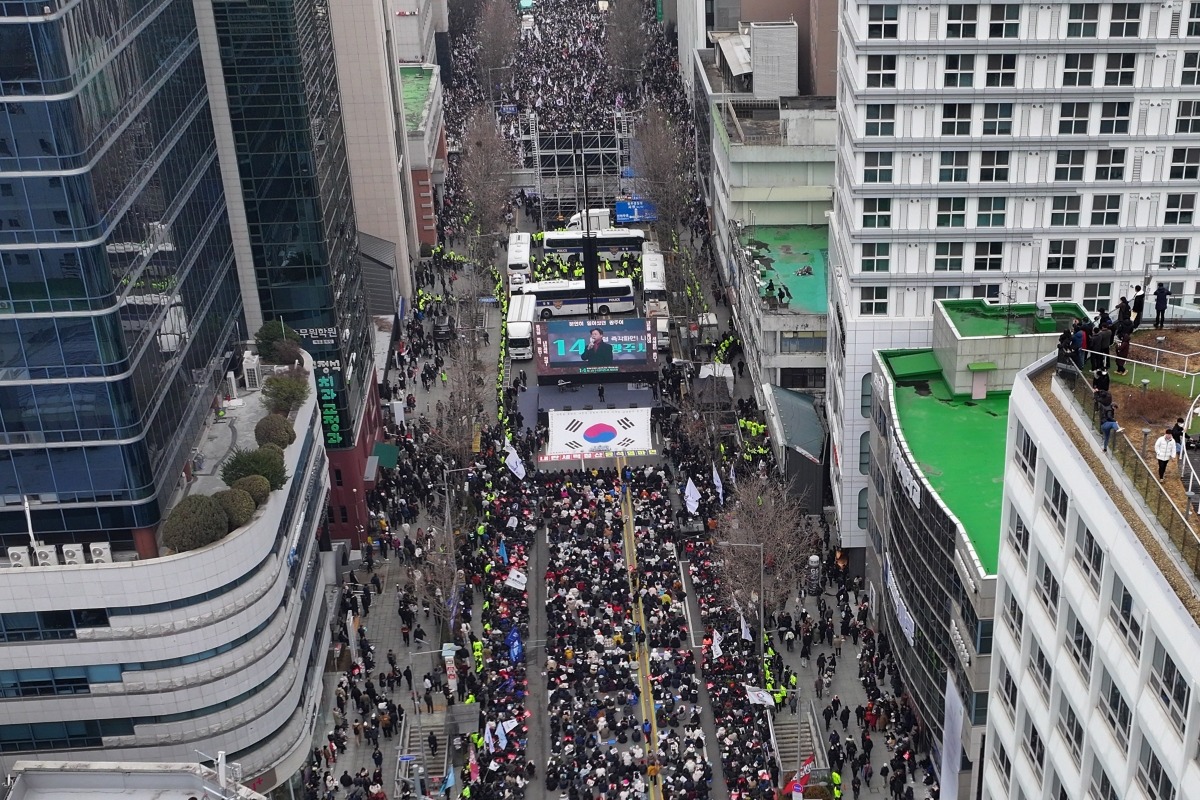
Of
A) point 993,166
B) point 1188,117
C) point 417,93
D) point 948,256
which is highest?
point 1188,117

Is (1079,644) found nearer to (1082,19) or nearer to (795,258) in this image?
(1082,19)

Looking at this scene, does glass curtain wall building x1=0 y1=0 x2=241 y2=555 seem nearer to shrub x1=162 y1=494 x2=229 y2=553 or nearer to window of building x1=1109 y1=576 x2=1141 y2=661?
shrub x1=162 y1=494 x2=229 y2=553

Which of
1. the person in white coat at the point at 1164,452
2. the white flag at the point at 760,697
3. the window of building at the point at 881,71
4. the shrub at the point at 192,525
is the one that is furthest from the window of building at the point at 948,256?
the person in white coat at the point at 1164,452

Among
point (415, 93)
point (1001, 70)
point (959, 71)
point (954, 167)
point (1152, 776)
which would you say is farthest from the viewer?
point (415, 93)

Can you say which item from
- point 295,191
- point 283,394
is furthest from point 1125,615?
point 295,191

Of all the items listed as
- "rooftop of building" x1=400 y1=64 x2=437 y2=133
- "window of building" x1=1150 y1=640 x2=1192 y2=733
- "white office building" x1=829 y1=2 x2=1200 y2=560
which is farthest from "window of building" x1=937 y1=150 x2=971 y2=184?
"rooftop of building" x1=400 y1=64 x2=437 y2=133

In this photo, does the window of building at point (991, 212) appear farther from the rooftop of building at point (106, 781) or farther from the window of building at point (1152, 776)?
the window of building at point (1152, 776)
